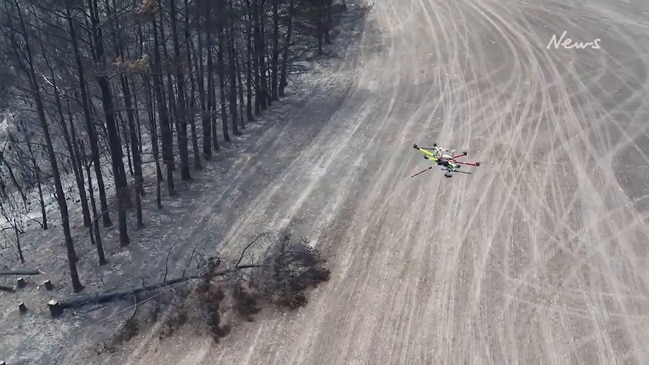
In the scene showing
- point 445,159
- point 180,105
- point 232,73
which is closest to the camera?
point 180,105

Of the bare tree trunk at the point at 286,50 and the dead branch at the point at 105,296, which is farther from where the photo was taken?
the bare tree trunk at the point at 286,50

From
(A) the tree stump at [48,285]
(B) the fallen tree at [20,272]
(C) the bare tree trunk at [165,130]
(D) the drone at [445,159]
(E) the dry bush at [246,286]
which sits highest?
(C) the bare tree trunk at [165,130]

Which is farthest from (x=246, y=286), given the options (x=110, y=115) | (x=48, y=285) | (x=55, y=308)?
(x=110, y=115)

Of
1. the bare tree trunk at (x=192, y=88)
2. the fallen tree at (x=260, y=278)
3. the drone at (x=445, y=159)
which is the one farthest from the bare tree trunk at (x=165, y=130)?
the drone at (x=445, y=159)

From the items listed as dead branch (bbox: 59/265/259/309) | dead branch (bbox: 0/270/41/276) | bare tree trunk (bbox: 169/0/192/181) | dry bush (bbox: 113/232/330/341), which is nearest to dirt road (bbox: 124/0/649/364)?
dry bush (bbox: 113/232/330/341)

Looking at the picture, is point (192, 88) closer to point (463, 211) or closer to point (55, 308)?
point (55, 308)

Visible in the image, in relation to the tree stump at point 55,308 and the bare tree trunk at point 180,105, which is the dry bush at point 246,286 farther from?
the bare tree trunk at point 180,105
